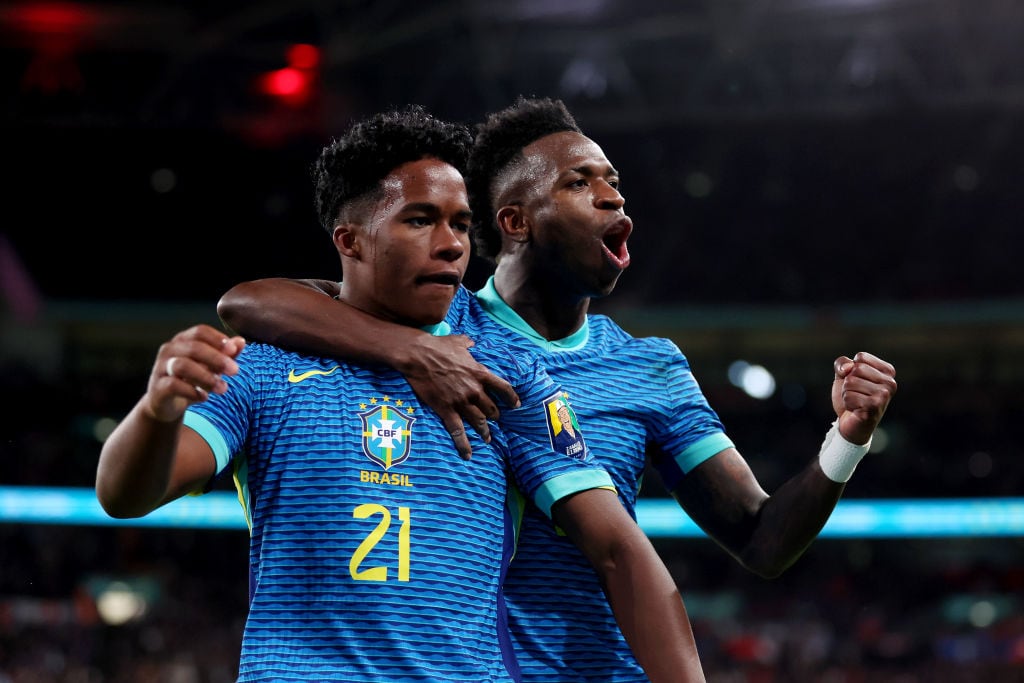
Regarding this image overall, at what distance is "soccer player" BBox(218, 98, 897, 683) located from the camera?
8.21 ft

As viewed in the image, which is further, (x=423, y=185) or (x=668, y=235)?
(x=668, y=235)

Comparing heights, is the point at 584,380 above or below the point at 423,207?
below

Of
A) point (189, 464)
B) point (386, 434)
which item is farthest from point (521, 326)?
point (189, 464)

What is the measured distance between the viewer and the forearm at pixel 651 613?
7.08 feet

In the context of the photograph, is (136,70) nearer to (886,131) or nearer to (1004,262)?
(886,131)

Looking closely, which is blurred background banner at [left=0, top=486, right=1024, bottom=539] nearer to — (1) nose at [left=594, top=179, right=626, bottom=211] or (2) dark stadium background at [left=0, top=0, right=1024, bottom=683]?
(2) dark stadium background at [left=0, top=0, right=1024, bottom=683]

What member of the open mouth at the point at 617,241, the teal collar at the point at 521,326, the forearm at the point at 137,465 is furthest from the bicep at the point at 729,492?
the forearm at the point at 137,465

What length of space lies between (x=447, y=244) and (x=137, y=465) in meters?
0.71

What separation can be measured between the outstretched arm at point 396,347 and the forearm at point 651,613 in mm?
358

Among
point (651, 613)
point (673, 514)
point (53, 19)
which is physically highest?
point (53, 19)

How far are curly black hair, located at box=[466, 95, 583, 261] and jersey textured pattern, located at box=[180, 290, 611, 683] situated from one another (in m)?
0.97

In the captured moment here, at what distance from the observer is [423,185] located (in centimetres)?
228

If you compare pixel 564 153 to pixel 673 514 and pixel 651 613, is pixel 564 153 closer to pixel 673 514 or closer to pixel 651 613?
pixel 651 613

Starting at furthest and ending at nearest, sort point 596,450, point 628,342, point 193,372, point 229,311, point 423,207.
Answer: point 628,342, point 596,450, point 229,311, point 423,207, point 193,372
